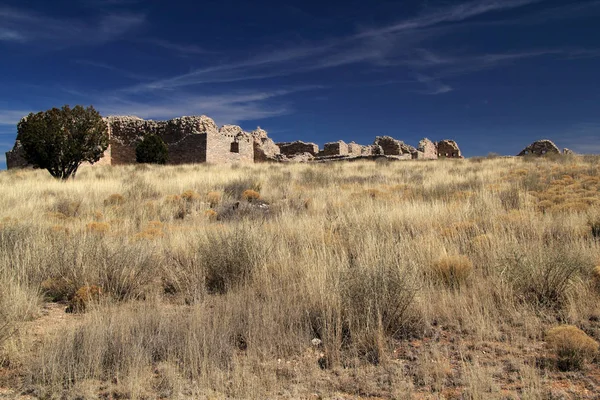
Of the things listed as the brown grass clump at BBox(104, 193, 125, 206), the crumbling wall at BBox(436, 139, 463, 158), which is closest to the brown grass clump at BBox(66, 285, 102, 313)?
the brown grass clump at BBox(104, 193, 125, 206)

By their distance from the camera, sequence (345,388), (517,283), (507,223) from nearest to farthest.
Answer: (345,388) → (517,283) → (507,223)

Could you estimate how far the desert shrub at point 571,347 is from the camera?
8.50ft

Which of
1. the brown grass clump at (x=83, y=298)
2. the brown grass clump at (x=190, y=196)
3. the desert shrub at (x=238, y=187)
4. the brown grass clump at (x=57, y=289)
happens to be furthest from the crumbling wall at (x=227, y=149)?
the brown grass clump at (x=83, y=298)

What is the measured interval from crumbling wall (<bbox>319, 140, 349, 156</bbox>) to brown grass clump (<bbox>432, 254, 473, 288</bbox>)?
30693 millimetres

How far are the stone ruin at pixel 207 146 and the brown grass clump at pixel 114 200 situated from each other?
51.2 ft

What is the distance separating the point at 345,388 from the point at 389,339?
0.67 metres

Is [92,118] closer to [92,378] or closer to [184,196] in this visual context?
[184,196]

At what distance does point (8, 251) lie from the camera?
16.2ft

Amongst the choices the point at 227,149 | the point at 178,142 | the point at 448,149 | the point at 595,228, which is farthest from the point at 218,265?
the point at 448,149

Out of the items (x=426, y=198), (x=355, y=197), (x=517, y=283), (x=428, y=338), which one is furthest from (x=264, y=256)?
(x=426, y=198)

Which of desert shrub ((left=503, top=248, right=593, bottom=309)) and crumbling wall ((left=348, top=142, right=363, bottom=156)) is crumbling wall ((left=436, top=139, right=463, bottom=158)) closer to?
crumbling wall ((left=348, top=142, right=363, bottom=156))

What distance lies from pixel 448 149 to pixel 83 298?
4002 centimetres

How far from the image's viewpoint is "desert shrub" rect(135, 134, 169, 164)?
2569cm

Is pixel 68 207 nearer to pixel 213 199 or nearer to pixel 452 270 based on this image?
pixel 213 199
